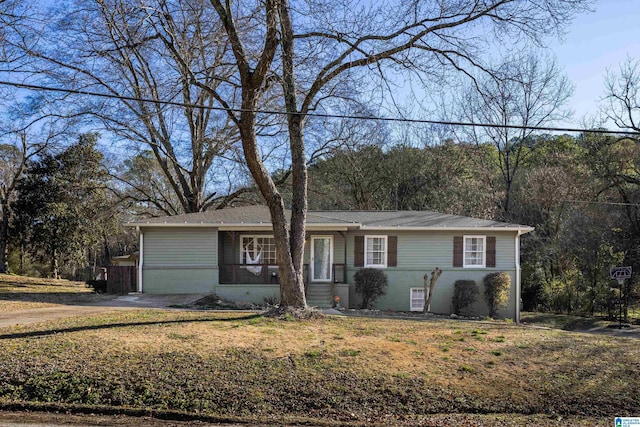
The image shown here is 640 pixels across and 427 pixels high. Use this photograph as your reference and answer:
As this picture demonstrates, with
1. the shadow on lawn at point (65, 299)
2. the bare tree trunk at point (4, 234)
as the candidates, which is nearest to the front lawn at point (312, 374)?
the shadow on lawn at point (65, 299)

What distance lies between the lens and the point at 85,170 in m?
30.3

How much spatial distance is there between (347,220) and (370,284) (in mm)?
2618

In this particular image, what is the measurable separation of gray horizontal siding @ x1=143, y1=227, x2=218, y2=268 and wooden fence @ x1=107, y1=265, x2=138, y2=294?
3.79 ft

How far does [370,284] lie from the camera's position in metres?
20.6

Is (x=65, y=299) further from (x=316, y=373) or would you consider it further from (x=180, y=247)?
(x=316, y=373)

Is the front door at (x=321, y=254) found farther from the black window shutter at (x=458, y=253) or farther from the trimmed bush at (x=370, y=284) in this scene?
the black window shutter at (x=458, y=253)

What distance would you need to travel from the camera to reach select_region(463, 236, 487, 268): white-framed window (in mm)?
21297

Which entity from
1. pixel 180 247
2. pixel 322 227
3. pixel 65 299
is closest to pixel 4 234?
pixel 65 299

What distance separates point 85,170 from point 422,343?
2556cm

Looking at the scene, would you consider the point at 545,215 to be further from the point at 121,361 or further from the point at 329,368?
the point at 121,361

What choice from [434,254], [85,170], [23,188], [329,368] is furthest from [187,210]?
[329,368]

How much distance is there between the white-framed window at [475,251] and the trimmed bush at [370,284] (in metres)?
3.46

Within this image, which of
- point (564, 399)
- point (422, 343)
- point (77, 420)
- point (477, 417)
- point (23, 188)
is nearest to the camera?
point (77, 420)

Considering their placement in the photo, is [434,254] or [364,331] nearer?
[364,331]
